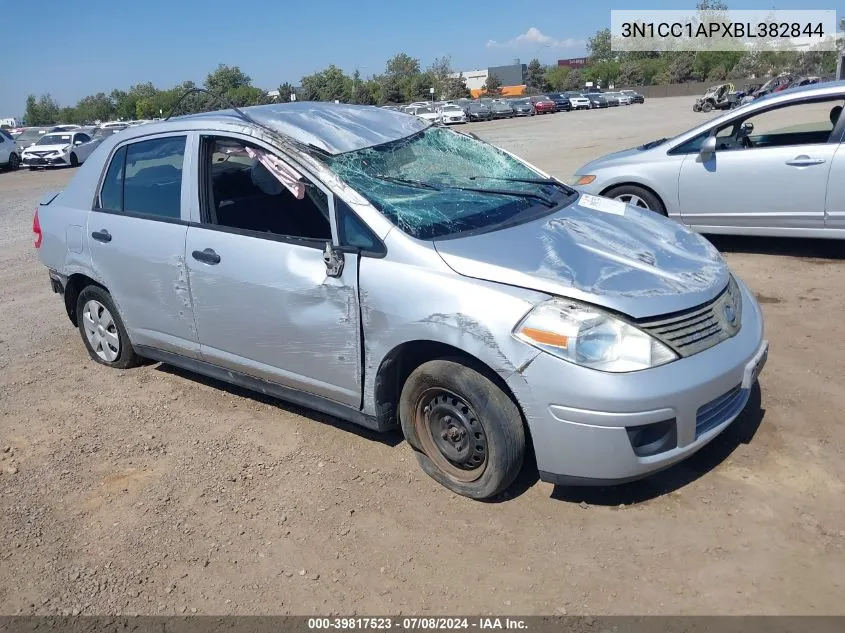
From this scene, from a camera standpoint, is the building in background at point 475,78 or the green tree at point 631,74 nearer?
the green tree at point 631,74

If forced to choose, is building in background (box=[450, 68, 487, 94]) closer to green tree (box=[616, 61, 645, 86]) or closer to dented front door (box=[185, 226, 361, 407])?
green tree (box=[616, 61, 645, 86])

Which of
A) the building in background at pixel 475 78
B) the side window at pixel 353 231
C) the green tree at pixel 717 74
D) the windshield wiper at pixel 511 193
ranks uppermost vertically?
the building in background at pixel 475 78

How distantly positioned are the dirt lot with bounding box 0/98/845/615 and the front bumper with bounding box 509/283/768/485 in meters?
0.31

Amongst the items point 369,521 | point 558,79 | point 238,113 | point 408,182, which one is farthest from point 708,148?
point 558,79

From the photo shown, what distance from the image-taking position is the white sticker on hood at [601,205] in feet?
13.9

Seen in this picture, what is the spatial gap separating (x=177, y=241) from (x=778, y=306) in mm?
4504

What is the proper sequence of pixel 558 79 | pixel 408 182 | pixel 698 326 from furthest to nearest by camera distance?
pixel 558 79 < pixel 408 182 < pixel 698 326

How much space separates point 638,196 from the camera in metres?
7.54

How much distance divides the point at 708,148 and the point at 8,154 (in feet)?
94.1

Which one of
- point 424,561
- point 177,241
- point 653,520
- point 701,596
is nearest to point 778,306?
point 653,520

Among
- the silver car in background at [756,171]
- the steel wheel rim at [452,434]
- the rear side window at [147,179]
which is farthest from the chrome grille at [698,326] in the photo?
the silver car in background at [756,171]

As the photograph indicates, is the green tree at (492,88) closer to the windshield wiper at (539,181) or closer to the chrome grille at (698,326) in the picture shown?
the windshield wiper at (539,181)

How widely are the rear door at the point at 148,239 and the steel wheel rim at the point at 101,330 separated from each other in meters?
0.36

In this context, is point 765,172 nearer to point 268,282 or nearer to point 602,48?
point 268,282
